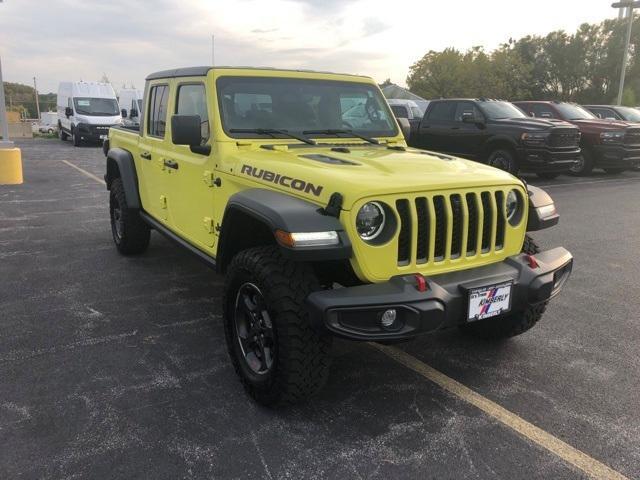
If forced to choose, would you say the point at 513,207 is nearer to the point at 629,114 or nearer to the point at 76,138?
the point at 629,114

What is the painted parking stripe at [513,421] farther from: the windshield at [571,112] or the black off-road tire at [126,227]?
the windshield at [571,112]

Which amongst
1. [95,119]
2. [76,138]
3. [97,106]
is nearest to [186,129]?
[95,119]

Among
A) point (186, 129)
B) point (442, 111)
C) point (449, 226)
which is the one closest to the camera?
point (449, 226)

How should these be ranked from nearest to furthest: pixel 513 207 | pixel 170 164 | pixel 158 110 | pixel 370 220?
1. pixel 370 220
2. pixel 513 207
3. pixel 170 164
4. pixel 158 110

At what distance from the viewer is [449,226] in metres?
2.88

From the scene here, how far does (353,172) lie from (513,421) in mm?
1594

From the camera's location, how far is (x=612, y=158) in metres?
13.2

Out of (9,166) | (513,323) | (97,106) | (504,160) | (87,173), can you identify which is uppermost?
(97,106)

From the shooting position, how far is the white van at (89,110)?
2036cm

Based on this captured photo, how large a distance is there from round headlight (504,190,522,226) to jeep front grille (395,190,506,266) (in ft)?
0.51

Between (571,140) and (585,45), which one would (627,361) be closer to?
(571,140)

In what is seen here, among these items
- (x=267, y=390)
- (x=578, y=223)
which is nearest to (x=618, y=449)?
(x=267, y=390)

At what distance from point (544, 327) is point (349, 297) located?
235 cm

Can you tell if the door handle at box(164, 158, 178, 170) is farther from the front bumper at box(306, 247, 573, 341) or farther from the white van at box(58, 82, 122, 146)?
the white van at box(58, 82, 122, 146)
